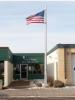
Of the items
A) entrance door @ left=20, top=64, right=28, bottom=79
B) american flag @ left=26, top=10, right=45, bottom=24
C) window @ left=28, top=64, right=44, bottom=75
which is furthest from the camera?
window @ left=28, top=64, right=44, bottom=75

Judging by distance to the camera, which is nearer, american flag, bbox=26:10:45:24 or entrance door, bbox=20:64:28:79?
american flag, bbox=26:10:45:24

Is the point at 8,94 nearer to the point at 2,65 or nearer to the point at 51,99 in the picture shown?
the point at 51,99

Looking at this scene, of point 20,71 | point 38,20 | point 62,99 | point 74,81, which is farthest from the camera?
point 20,71

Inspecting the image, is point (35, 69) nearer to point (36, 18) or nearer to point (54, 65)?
point (54, 65)

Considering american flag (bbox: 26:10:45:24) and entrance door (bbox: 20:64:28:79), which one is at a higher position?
american flag (bbox: 26:10:45:24)

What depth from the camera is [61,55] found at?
35.5 metres

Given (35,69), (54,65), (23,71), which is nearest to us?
(54,65)

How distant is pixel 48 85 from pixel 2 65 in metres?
4.90

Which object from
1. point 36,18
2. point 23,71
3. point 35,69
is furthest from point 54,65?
point 35,69

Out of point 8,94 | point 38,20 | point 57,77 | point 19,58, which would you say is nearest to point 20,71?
point 19,58

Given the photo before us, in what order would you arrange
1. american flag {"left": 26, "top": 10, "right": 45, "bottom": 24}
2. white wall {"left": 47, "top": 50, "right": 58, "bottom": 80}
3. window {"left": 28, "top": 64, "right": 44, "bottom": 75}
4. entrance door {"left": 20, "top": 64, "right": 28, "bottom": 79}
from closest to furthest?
1. american flag {"left": 26, "top": 10, "right": 45, "bottom": 24}
2. white wall {"left": 47, "top": 50, "right": 58, "bottom": 80}
3. entrance door {"left": 20, "top": 64, "right": 28, "bottom": 79}
4. window {"left": 28, "top": 64, "right": 44, "bottom": 75}

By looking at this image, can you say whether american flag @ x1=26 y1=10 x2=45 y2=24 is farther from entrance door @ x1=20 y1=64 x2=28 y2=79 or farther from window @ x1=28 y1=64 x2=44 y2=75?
window @ x1=28 y1=64 x2=44 y2=75

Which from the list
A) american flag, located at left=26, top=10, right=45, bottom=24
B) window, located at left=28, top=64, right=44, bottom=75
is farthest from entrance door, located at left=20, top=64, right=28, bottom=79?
american flag, located at left=26, top=10, right=45, bottom=24

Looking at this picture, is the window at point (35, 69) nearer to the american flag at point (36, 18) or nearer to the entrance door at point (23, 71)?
the entrance door at point (23, 71)
